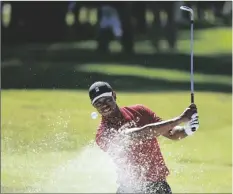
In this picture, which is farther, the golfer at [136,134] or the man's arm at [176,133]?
the man's arm at [176,133]

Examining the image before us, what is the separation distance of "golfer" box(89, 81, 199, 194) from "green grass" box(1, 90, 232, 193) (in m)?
3.83

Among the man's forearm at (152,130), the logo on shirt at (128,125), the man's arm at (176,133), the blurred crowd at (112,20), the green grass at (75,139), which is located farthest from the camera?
the blurred crowd at (112,20)

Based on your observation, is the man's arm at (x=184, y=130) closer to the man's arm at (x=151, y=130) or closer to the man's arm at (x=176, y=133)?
the man's arm at (x=176, y=133)

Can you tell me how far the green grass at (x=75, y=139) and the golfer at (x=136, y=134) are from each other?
12.6 feet

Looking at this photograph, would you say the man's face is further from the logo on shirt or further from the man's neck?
the logo on shirt

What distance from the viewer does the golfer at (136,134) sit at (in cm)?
612

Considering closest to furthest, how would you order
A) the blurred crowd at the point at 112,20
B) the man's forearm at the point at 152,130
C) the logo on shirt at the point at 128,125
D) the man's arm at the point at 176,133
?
the man's forearm at the point at 152,130 < the logo on shirt at the point at 128,125 < the man's arm at the point at 176,133 < the blurred crowd at the point at 112,20

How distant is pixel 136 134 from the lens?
607 centimetres

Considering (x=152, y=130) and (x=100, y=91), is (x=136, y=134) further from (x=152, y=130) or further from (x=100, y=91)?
(x=100, y=91)

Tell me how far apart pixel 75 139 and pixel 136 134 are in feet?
22.3

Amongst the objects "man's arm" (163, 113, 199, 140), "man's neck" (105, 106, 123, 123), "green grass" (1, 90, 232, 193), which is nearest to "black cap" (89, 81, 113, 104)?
"man's neck" (105, 106, 123, 123)

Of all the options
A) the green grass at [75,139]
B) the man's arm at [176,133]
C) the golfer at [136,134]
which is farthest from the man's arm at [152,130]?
the green grass at [75,139]

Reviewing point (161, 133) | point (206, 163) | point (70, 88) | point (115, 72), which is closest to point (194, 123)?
point (161, 133)

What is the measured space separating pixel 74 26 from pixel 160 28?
391 centimetres
